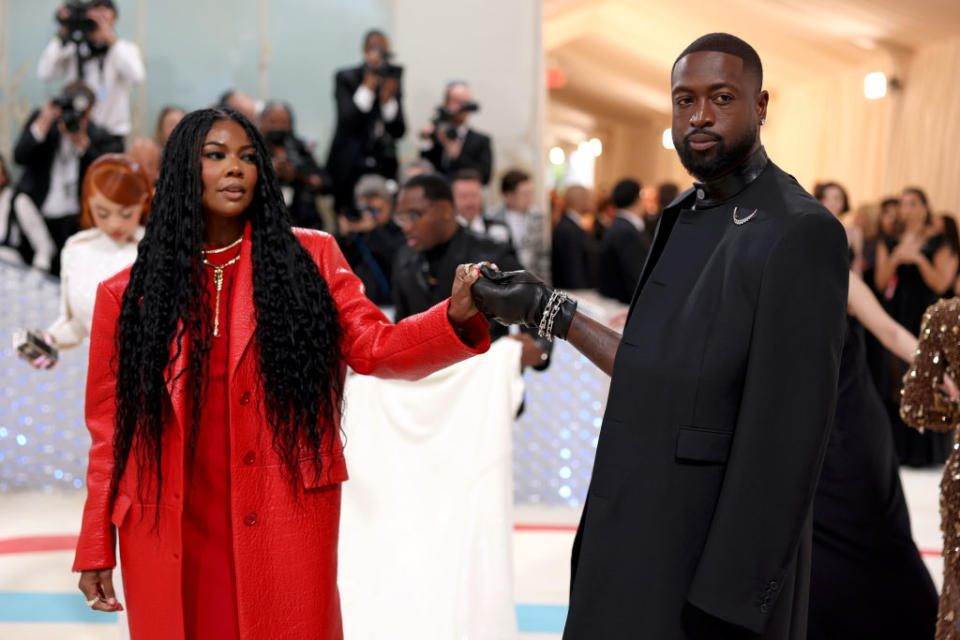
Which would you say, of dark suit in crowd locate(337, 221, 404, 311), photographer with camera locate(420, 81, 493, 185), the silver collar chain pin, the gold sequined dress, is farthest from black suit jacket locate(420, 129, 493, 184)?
the silver collar chain pin

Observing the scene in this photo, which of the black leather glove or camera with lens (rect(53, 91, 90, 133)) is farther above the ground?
camera with lens (rect(53, 91, 90, 133))

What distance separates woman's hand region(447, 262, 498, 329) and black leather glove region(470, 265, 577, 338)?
0.05 meters

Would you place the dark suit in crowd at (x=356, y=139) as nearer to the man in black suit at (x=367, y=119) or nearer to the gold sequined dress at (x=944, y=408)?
the man in black suit at (x=367, y=119)

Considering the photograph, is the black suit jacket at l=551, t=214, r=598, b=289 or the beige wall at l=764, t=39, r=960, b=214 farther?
the beige wall at l=764, t=39, r=960, b=214

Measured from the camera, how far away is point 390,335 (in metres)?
2.75

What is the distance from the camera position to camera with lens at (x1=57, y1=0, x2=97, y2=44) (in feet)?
26.4

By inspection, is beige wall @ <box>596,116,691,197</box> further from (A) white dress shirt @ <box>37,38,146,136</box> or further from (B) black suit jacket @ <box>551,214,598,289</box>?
(A) white dress shirt @ <box>37,38,146,136</box>

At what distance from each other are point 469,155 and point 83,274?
4.95 metres

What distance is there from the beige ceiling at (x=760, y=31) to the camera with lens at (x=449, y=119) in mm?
5536

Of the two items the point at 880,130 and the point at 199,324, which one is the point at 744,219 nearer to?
the point at 199,324

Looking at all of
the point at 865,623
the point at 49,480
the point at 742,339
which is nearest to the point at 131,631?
the point at 742,339

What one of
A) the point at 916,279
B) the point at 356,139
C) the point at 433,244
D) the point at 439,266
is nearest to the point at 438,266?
the point at 439,266

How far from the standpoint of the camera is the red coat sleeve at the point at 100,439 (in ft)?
8.80

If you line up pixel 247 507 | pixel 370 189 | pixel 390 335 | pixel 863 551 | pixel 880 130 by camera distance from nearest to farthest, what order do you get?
1. pixel 247 507
2. pixel 390 335
3. pixel 863 551
4. pixel 370 189
5. pixel 880 130
